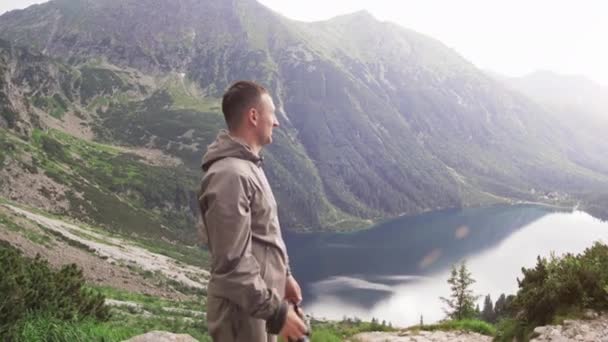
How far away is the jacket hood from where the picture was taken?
3.70 m

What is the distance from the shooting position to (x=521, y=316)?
32.5ft

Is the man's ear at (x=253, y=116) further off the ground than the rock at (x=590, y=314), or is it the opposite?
the man's ear at (x=253, y=116)

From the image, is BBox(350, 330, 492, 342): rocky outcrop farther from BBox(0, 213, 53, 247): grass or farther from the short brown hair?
BBox(0, 213, 53, 247): grass

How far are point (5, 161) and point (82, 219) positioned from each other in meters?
22.6

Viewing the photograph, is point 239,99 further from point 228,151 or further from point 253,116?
point 228,151

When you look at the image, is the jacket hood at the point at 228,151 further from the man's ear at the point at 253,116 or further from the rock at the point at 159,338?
the rock at the point at 159,338

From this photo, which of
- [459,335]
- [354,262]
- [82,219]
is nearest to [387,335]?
A: [459,335]

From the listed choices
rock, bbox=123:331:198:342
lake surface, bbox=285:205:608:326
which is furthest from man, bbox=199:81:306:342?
lake surface, bbox=285:205:608:326

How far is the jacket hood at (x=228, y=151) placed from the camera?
370 centimetres

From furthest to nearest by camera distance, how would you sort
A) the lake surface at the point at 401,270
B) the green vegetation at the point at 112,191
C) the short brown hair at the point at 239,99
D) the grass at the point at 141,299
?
Result: the green vegetation at the point at 112,191, the lake surface at the point at 401,270, the grass at the point at 141,299, the short brown hair at the point at 239,99

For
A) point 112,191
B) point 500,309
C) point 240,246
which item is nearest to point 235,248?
point 240,246

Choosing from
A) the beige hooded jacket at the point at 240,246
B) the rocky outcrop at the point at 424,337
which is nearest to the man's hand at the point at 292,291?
the beige hooded jacket at the point at 240,246

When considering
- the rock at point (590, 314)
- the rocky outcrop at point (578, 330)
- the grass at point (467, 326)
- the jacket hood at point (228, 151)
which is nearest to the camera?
the jacket hood at point (228, 151)

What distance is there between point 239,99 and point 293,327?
6.82ft
